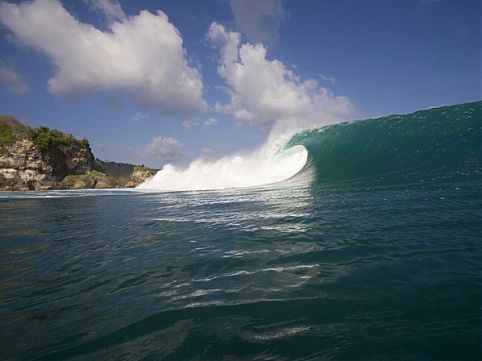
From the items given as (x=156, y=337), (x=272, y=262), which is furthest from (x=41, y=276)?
(x=272, y=262)

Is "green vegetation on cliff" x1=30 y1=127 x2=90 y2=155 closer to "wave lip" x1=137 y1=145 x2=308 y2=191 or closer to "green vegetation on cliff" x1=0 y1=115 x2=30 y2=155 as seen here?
"green vegetation on cliff" x1=0 y1=115 x2=30 y2=155

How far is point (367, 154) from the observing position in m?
18.4

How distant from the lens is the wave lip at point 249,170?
22.2 metres

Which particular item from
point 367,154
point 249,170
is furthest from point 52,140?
point 367,154

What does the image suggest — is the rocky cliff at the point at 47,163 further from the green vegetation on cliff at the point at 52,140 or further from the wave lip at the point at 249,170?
the wave lip at the point at 249,170

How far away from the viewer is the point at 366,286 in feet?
10.8

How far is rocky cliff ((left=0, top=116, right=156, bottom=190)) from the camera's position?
58.1 m

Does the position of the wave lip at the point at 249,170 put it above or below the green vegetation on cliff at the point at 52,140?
below

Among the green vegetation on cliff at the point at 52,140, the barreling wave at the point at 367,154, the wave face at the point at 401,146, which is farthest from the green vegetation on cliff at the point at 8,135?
the wave face at the point at 401,146

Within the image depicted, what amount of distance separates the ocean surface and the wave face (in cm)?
518

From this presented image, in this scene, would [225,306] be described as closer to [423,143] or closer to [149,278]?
[149,278]

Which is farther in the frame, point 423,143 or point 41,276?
point 423,143

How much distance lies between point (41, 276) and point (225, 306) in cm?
333

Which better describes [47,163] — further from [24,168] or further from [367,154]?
[367,154]
